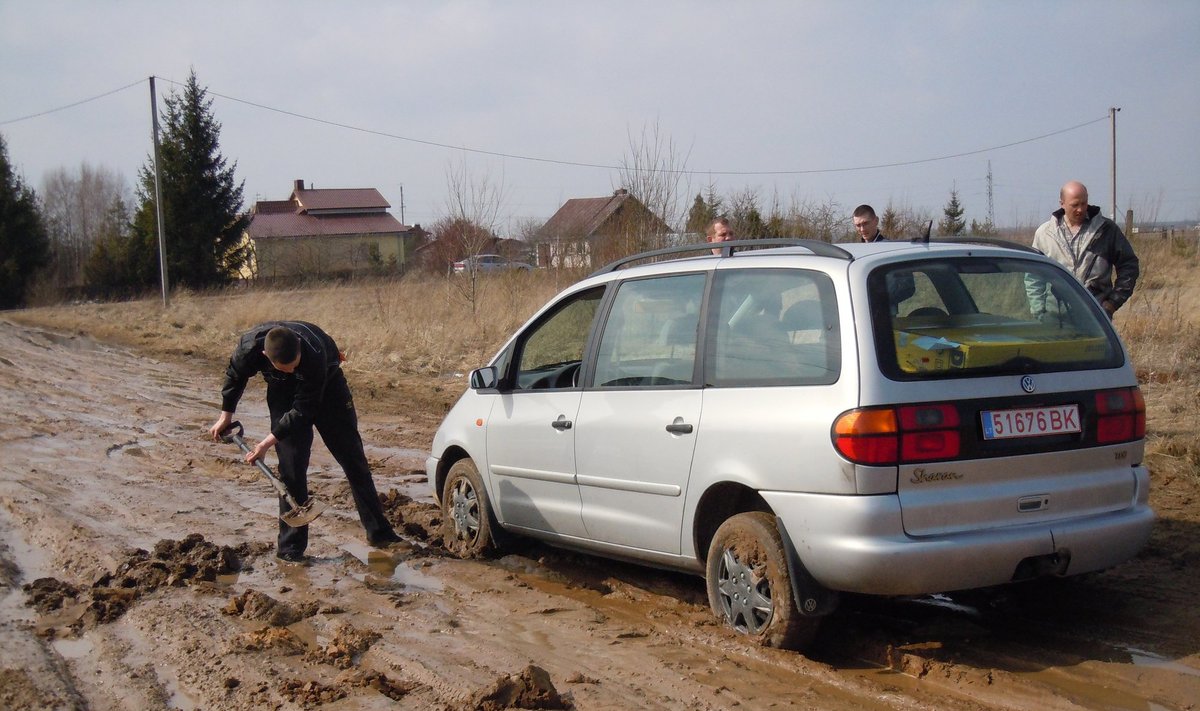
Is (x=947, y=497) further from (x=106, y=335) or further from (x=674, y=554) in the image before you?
(x=106, y=335)

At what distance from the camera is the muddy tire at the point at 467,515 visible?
659cm

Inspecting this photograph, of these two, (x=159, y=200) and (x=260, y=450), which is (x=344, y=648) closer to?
(x=260, y=450)

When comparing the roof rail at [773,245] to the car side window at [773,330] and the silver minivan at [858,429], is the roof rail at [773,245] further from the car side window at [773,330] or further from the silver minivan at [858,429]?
the car side window at [773,330]

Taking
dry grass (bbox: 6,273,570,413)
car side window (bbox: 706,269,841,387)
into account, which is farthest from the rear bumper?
dry grass (bbox: 6,273,570,413)

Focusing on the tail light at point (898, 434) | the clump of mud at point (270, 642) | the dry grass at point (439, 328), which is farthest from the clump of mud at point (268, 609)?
the dry grass at point (439, 328)

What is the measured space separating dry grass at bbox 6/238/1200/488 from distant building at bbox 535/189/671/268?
654mm

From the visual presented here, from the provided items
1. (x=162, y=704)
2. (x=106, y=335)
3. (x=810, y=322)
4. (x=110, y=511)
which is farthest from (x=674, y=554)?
(x=106, y=335)

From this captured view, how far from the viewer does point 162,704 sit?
14.0 feet

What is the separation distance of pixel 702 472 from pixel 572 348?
1037 cm

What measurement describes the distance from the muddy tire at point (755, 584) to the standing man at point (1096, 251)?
380cm

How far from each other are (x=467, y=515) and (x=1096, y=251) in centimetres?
461

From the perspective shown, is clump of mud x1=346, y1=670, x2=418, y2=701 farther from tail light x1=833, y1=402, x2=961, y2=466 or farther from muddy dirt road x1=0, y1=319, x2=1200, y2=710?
tail light x1=833, y1=402, x2=961, y2=466

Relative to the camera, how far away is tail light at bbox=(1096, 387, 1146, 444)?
14.8 ft

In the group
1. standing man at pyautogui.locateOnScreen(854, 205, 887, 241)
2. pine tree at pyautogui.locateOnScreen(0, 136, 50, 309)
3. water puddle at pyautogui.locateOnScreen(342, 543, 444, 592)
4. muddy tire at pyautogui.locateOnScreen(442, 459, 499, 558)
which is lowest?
water puddle at pyautogui.locateOnScreen(342, 543, 444, 592)
